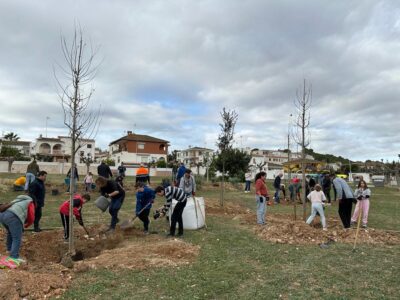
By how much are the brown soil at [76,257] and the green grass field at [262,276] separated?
0.78 ft

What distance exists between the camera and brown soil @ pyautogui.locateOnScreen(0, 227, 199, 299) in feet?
15.2

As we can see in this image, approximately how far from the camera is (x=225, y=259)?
643 cm

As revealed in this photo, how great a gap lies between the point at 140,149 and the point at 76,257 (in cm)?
6541

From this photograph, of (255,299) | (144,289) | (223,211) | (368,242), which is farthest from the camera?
(223,211)

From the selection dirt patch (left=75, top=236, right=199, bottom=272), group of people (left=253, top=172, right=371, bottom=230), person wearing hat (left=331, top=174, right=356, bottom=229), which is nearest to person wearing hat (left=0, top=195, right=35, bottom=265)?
dirt patch (left=75, top=236, right=199, bottom=272)

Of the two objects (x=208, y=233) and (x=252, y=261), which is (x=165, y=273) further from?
(x=208, y=233)

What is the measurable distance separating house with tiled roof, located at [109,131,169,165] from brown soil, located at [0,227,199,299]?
200 feet

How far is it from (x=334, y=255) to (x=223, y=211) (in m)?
6.78

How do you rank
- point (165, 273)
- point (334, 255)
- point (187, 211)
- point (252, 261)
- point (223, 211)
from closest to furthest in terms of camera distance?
point (165, 273) < point (252, 261) < point (334, 255) < point (187, 211) < point (223, 211)

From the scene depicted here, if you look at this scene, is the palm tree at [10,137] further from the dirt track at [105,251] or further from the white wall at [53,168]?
the dirt track at [105,251]

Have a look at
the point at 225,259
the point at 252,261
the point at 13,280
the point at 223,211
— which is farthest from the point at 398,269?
the point at 223,211

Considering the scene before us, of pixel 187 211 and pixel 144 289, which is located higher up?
pixel 187 211

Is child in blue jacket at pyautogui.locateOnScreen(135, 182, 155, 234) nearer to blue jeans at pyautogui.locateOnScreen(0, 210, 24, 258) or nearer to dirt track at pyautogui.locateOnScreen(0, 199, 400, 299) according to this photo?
dirt track at pyautogui.locateOnScreen(0, 199, 400, 299)

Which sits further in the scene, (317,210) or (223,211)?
(223,211)
